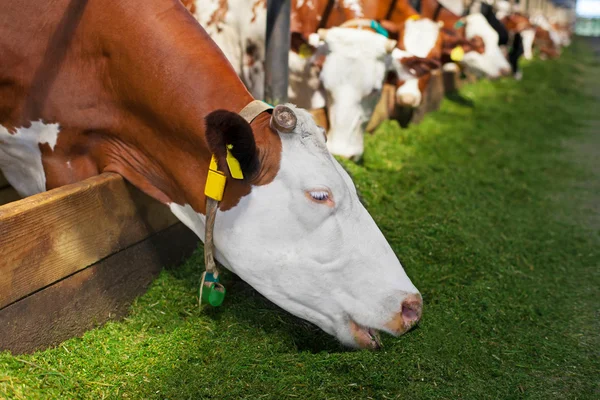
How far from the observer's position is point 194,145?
2258 millimetres

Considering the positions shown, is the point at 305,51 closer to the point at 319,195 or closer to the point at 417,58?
the point at 417,58

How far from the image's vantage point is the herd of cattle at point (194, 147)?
7.03 ft

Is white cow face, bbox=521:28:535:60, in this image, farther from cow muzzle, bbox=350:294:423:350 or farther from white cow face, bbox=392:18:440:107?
cow muzzle, bbox=350:294:423:350

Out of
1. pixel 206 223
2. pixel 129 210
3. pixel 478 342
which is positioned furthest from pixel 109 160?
pixel 478 342

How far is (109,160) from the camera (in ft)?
8.51

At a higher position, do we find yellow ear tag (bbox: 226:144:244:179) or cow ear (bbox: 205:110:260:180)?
cow ear (bbox: 205:110:260:180)

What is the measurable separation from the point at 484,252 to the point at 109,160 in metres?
1.86

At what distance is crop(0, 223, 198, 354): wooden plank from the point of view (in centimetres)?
215

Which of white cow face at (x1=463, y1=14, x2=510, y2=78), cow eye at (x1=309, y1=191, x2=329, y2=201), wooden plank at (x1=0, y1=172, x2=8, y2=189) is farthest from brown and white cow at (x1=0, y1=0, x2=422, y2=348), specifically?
white cow face at (x1=463, y1=14, x2=510, y2=78)

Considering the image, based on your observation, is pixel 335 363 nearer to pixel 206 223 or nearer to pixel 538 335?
pixel 206 223

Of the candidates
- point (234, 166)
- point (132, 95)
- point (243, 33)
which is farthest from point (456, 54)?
point (234, 166)

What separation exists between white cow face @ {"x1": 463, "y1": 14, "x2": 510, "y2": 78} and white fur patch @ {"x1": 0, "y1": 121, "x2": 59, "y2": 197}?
25.9 ft

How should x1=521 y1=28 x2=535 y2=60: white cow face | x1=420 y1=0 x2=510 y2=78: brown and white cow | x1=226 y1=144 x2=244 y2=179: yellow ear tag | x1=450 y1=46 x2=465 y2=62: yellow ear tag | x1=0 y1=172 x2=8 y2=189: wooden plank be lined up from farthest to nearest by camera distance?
x1=521 y1=28 x2=535 y2=60: white cow face
x1=420 y1=0 x2=510 y2=78: brown and white cow
x1=450 y1=46 x2=465 y2=62: yellow ear tag
x1=0 y1=172 x2=8 y2=189: wooden plank
x1=226 y1=144 x2=244 y2=179: yellow ear tag

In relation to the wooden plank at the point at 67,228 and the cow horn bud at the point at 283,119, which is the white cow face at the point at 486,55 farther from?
the cow horn bud at the point at 283,119
